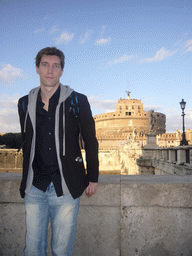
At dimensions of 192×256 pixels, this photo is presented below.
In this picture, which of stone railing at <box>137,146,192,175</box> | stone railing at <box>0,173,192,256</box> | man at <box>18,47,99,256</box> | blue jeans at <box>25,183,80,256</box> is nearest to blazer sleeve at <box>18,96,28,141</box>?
man at <box>18,47,99,256</box>

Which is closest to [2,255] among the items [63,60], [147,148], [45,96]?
[45,96]

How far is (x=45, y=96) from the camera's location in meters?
2.10

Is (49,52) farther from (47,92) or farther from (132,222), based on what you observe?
(132,222)

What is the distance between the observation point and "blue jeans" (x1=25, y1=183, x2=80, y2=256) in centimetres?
185

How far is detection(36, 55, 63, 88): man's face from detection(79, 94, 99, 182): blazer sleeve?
34 cm

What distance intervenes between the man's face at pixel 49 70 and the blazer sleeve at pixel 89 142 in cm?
34

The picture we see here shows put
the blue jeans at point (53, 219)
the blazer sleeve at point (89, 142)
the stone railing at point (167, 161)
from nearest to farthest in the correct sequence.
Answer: the blue jeans at point (53, 219)
the blazer sleeve at point (89, 142)
the stone railing at point (167, 161)

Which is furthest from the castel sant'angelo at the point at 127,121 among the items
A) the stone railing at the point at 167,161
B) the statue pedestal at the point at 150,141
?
the stone railing at the point at 167,161

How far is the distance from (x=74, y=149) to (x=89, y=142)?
16cm

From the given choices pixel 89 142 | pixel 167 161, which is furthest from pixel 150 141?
pixel 89 142

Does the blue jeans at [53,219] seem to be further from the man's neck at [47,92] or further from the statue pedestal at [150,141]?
the statue pedestal at [150,141]

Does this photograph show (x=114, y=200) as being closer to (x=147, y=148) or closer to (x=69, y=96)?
(x=69, y=96)

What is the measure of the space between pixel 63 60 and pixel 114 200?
1.69 m

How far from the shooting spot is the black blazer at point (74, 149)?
6.23ft
